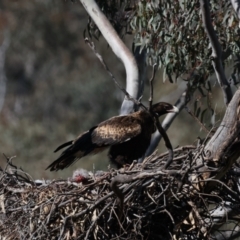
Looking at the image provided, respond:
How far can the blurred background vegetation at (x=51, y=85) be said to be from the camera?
64.4ft

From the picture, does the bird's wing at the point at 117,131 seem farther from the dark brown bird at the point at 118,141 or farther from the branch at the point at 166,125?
the branch at the point at 166,125

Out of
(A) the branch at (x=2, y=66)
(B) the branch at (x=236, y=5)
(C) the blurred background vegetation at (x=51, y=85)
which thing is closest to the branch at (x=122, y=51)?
(B) the branch at (x=236, y=5)

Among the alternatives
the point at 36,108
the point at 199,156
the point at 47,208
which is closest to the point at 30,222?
the point at 47,208

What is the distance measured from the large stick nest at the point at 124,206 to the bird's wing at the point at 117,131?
4.58 ft

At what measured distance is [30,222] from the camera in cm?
615

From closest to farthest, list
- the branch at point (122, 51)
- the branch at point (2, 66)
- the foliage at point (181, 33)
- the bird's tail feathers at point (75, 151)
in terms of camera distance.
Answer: the bird's tail feathers at point (75, 151) → the foliage at point (181, 33) → the branch at point (122, 51) → the branch at point (2, 66)

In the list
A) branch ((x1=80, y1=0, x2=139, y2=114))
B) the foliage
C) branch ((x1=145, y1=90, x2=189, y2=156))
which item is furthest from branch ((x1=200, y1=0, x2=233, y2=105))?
branch ((x1=80, y1=0, x2=139, y2=114))

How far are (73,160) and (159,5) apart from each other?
9.13ft

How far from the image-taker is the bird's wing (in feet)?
26.1

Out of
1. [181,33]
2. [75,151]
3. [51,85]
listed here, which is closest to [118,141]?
[75,151]

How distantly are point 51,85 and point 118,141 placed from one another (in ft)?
50.0

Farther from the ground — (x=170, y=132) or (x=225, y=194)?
(x=225, y=194)

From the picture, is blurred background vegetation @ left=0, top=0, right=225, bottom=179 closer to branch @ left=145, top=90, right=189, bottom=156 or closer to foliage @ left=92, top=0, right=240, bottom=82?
branch @ left=145, top=90, right=189, bottom=156

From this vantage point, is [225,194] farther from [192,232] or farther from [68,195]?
[68,195]
